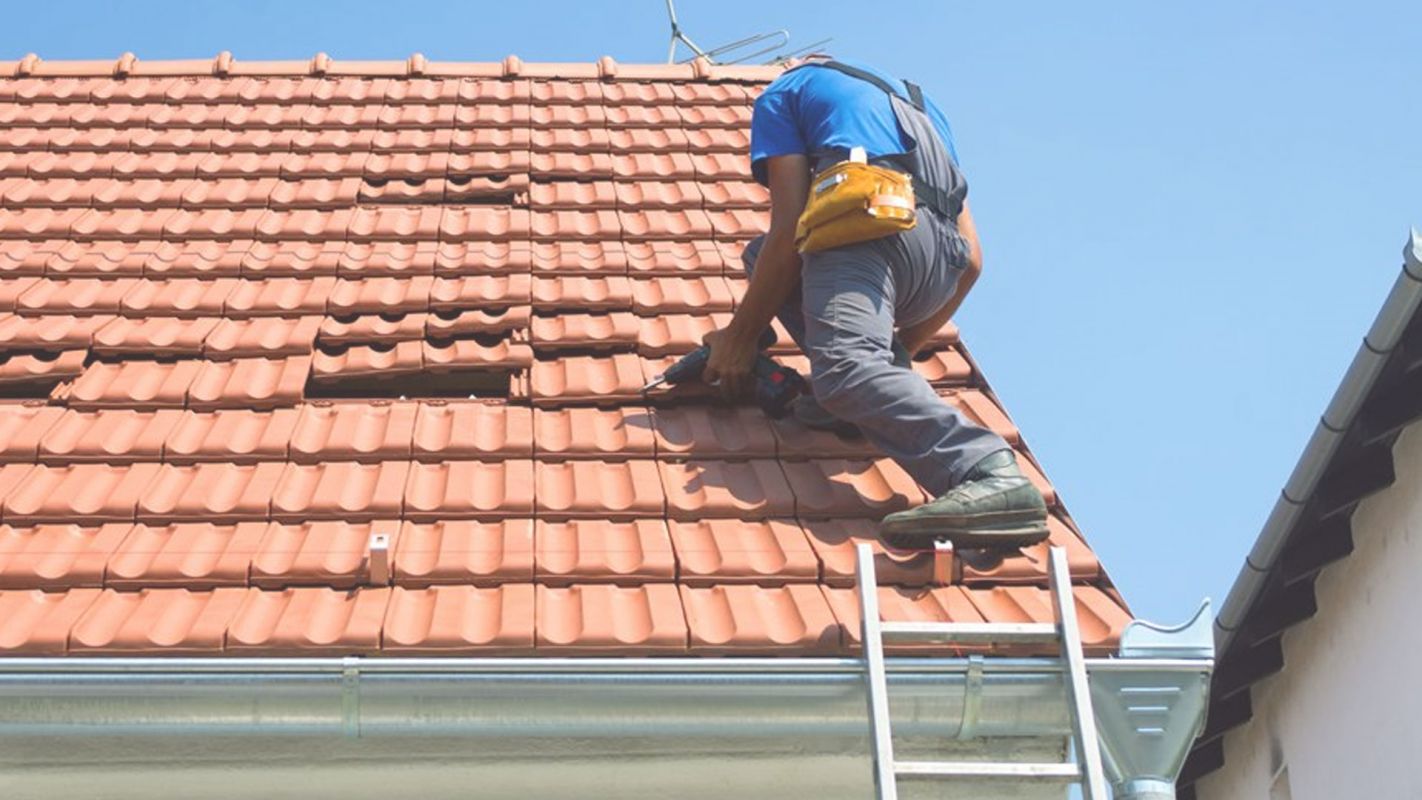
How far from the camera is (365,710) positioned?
3.80 meters

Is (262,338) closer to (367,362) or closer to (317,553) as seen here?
(367,362)

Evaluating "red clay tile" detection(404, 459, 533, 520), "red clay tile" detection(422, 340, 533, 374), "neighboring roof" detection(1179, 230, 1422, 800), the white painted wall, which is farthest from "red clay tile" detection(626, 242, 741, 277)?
the white painted wall

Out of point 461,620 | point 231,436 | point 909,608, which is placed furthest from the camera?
point 231,436

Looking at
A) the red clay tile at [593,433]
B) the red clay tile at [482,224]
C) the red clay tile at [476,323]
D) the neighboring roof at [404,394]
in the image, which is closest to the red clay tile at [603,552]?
the neighboring roof at [404,394]

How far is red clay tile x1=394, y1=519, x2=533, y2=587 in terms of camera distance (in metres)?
4.31

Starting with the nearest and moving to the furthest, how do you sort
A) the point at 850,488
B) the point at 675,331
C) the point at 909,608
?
the point at 909,608, the point at 850,488, the point at 675,331

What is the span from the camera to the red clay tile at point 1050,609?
160 inches

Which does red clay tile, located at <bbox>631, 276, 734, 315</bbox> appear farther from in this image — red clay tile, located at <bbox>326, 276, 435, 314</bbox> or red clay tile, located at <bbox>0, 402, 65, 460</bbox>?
red clay tile, located at <bbox>0, 402, 65, 460</bbox>

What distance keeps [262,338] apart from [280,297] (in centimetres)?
31

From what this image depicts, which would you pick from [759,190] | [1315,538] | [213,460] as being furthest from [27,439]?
[1315,538]

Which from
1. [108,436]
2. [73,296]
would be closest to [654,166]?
[73,296]

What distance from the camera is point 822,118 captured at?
4.99m

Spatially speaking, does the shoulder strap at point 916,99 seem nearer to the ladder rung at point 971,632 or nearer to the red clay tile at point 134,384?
the ladder rung at point 971,632

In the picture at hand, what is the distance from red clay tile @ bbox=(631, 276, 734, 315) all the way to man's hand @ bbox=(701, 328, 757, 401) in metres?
0.55
